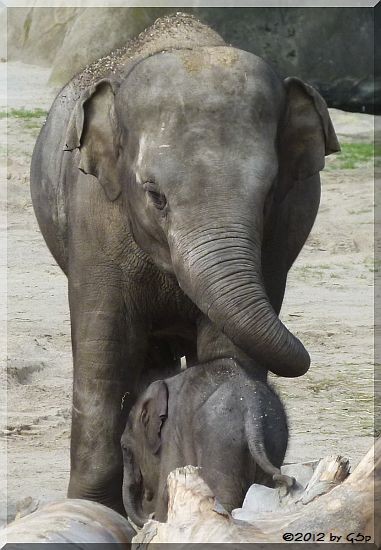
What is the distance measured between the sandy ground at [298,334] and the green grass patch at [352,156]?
0.07 metres

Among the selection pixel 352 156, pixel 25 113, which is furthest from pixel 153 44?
pixel 25 113

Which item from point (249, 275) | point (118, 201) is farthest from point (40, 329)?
point (249, 275)

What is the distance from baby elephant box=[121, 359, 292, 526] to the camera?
4.50 m

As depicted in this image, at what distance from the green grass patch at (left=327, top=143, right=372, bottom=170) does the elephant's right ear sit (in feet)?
23.0

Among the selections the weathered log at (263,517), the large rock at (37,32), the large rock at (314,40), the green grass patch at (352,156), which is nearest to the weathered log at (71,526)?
the weathered log at (263,517)

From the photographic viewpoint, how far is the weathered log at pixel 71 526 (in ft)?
11.6

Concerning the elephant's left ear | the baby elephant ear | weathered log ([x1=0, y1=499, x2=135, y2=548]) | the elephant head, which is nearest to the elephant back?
the elephant head

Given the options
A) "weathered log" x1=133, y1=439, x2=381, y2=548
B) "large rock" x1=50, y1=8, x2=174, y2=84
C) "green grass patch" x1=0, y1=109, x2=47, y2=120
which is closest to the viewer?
"weathered log" x1=133, y1=439, x2=381, y2=548

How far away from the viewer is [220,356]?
483 centimetres

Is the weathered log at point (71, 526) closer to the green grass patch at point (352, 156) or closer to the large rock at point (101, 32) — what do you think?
the green grass patch at point (352, 156)

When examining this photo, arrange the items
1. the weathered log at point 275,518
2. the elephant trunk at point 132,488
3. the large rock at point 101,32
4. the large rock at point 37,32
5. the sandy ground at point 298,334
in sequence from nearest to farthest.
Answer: the weathered log at point 275,518 < the elephant trunk at point 132,488 < the sandy ground at point 298,334 < the large rock at point 101,32 < the large rock at point 37,32

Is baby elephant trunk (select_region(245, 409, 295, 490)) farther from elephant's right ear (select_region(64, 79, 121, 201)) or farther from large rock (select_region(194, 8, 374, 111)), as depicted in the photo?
large rock (select_region(194, 8, 374, 111))

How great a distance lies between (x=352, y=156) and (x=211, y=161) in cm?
776

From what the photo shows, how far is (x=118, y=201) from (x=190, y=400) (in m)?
0.66
